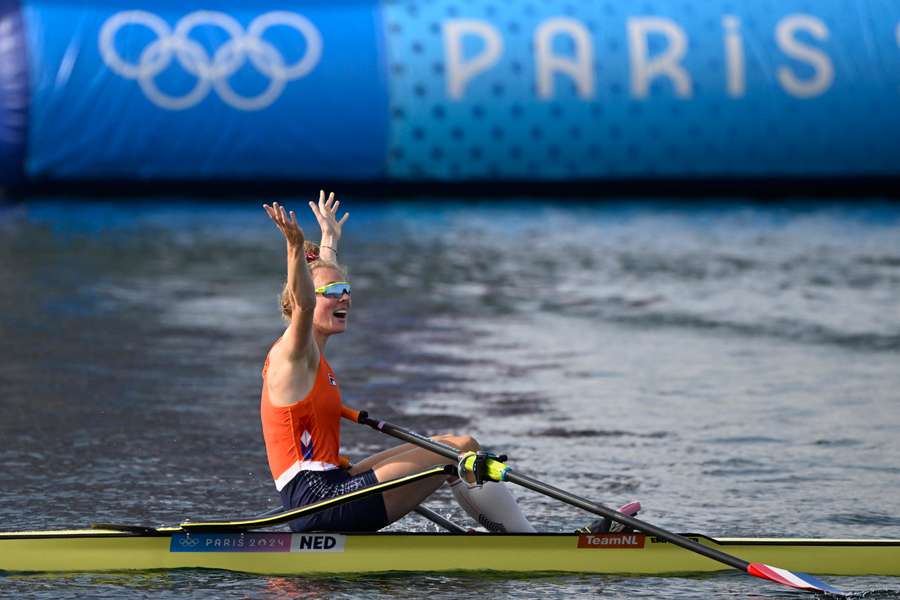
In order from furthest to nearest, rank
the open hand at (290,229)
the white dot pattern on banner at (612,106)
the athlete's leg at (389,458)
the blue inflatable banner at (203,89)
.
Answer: the white dot pattern on banner at (612,106)
the blue inflatable banner at (203,89)
the athlete's leg at (389,458)
the open hand at (290,229)

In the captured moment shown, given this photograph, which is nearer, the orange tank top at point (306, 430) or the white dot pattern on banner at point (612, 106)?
the orange tank top at point (306, 430)

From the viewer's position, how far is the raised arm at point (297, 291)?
21.2ft

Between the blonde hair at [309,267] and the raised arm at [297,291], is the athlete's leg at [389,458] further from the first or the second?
the blonde hair at [309,267]

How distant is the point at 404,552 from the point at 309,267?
3.99 ft

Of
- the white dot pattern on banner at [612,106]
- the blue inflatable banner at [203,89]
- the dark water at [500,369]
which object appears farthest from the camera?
the white dot pattern on banner at [612,106]

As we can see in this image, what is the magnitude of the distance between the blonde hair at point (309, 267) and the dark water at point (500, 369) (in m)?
1.07

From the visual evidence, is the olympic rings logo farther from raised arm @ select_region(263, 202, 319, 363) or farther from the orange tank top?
raised arm @ select_region(263, 202, 319, 363)

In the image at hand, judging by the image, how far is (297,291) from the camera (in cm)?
652

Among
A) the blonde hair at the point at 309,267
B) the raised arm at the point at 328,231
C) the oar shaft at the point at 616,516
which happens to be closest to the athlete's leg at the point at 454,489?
the oar shaft at the point at 616,516

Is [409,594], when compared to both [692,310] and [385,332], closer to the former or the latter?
[385,332]

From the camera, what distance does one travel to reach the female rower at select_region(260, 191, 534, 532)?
6809 mm

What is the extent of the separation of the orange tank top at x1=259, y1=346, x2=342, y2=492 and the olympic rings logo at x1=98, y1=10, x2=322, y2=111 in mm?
13494

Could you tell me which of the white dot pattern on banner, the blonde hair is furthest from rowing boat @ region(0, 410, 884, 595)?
the white dot pattern on banner

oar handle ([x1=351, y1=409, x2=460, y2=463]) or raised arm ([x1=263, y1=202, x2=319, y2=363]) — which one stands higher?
raised arm ([x1=263, y1=202, x2=319, y2=363])
